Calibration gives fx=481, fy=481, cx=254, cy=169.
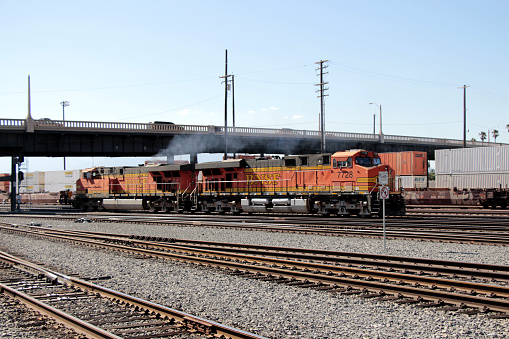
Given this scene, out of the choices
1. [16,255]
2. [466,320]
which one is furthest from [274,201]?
[466,320]

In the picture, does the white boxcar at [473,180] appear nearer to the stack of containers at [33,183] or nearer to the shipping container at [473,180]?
the shipping container at [473,180]

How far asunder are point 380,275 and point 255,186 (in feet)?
62.3

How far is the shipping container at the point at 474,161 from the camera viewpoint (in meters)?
32.9

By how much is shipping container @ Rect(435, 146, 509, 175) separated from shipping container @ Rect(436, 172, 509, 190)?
23cm

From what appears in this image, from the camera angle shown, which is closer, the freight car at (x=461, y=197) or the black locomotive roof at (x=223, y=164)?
the black locomotive roof at (x=223, y=164)

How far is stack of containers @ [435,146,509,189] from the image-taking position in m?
32.9

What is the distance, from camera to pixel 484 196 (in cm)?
3212

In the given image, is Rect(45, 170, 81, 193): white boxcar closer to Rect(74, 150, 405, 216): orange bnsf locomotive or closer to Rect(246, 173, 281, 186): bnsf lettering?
Rect(74, 150, 405, 216): orange bnsf locomotive

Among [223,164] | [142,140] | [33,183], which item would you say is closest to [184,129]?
[142,140]

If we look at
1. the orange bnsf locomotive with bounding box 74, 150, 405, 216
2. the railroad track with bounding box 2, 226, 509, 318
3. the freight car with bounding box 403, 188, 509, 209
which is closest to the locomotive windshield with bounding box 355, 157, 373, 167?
the orange bnsf locomotive with bounding box 74, 150, 405, 216

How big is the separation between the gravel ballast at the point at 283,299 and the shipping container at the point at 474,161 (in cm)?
2287

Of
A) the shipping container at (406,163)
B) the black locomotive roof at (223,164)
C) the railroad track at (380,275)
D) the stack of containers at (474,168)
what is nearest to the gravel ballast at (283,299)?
the railroad track at (380,275)

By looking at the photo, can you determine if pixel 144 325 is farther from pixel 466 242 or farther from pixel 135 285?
pixel 466 242

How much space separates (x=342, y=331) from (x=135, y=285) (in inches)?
173
